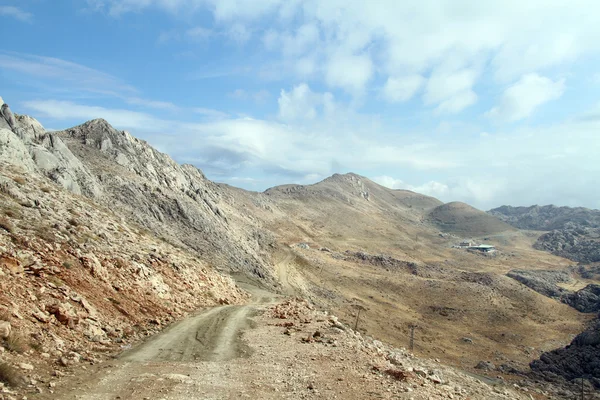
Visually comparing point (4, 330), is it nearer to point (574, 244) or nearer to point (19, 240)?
point (19, 240)

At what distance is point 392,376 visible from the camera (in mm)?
14477

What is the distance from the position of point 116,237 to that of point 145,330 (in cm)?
1116

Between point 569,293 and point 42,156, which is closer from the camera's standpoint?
point 42,156

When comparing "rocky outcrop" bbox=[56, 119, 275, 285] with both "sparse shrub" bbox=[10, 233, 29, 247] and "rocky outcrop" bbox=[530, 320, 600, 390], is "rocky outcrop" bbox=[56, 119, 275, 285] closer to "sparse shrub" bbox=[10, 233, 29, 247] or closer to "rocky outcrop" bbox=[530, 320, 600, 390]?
"sparse shrub" bbox=[10, 233, 29, 247]

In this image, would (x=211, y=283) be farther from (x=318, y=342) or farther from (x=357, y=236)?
(x=357, y=236)

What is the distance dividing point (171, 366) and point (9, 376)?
5.28 meters

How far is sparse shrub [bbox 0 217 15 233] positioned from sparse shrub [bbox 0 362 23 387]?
1076cm

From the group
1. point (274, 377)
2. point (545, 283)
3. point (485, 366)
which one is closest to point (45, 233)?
point (274, 377)

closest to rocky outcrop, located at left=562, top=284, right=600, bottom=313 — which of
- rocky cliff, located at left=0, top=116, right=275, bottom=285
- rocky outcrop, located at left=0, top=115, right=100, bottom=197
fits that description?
rocky cliff, located at left=0, top=116, right=275, bottom=285

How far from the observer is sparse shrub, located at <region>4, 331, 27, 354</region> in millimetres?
11502

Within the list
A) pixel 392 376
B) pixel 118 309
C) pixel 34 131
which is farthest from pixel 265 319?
pixel 34 131

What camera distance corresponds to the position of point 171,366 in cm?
1409

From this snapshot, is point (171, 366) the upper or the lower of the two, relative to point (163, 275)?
lower

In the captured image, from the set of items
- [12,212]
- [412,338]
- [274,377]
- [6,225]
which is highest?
[12,212]
